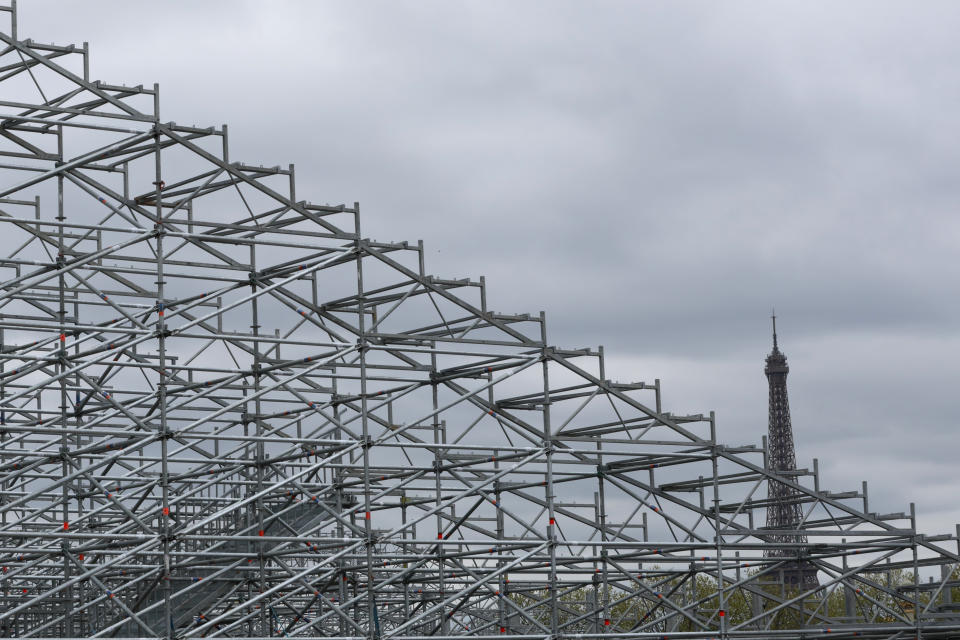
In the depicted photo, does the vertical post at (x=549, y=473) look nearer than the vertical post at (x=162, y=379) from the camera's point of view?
No

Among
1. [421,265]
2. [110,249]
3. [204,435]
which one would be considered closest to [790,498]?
[421,265]

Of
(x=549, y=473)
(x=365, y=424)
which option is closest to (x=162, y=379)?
(x=365, y=424)

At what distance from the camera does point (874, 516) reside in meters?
36.8

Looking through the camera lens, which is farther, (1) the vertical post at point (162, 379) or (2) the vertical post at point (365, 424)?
(2) the vertical post at point (365, 424)

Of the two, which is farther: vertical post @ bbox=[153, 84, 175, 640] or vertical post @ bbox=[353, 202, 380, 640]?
vertical post @ bbox=[353, 202, 380, 640]

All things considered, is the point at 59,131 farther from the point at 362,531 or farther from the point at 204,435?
the point at 362,531

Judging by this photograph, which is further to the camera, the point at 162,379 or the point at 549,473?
the point at 549,473

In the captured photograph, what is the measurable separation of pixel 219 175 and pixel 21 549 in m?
8.12

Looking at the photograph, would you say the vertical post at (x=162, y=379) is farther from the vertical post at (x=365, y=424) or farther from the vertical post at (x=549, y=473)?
the vertical post at (x=549, y=473)

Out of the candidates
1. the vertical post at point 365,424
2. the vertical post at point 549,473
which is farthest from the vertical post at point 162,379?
the vertical post at point 549,473

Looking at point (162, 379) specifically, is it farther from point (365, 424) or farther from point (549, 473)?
point (549, 473)

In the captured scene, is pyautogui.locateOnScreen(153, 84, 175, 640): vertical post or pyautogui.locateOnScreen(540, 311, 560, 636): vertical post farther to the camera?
pyautogui.locateOnScreen(540, 311, 560, 636): vertical post

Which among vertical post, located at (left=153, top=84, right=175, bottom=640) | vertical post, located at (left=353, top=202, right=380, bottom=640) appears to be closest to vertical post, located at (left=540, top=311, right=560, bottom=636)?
vertical post, located at (left=353, top=202, right=380, bottom=640)

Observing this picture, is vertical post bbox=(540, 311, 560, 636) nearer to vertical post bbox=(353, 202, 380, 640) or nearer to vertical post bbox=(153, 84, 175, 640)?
vertical post bbox=(353, 202, 380, 640)
